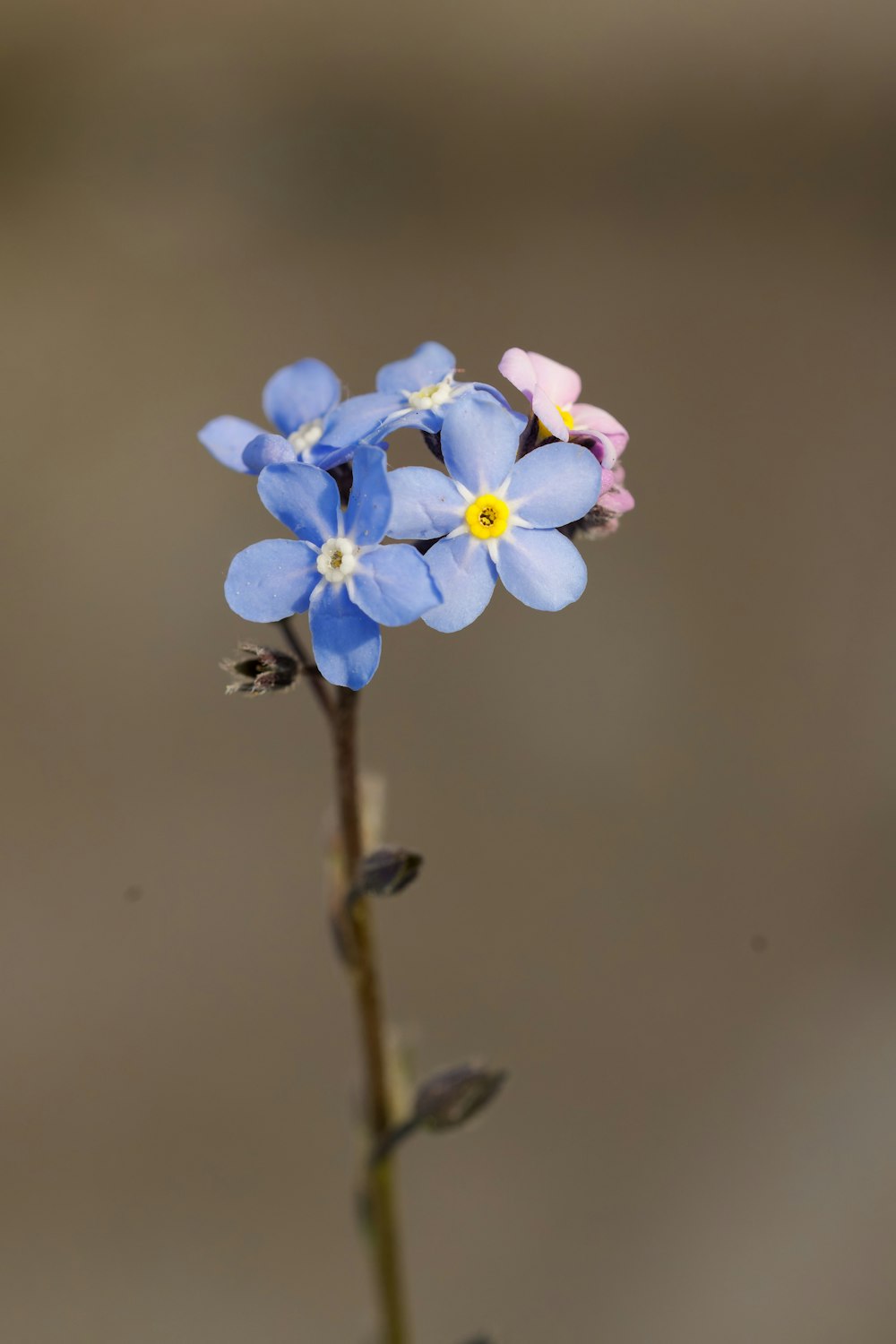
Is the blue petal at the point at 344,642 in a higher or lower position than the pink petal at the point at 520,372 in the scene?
lower

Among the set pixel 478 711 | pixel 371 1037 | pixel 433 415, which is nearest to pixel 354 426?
pixel 433 415

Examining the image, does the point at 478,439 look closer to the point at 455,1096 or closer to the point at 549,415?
the point at 549,415

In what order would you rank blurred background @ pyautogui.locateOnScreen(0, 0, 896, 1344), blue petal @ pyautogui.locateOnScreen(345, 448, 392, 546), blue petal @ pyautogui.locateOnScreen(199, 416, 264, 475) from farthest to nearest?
blurred background @ pyautogui.locateOnScreen(0, 0, 896, 1344), blue petal @ pyautogui.locateOnScreen(199, 416, 264, 475), blue petal @ pyautogui.locateOnScreen(345, 448, 392, 546)

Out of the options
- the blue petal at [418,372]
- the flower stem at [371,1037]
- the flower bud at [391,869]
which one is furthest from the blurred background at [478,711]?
the blue petal at [418,372]

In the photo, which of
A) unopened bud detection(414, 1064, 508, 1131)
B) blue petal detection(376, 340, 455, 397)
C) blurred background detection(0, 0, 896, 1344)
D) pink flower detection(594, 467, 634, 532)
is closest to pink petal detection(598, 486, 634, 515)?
pink flower detection(594, 467, 634, 532)

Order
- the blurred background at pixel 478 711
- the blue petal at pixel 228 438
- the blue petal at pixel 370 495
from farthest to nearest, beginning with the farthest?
the blurred background at pixel 478 711 < the blue petal at pixel 228 438 < the blue petal at pixel 370 495

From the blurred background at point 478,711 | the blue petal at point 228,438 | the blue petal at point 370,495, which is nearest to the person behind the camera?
the blue petal at point 370,495

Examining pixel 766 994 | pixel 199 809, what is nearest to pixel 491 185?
pixel 199 809

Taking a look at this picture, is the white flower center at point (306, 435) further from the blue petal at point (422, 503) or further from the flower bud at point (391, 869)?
the flower bud at point (391, 869)

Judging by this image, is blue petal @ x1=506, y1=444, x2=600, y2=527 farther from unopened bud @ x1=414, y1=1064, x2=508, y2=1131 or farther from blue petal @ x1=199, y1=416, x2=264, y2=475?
unopened bud @ x1=414, y1=1064, x2=508, y2=1131
